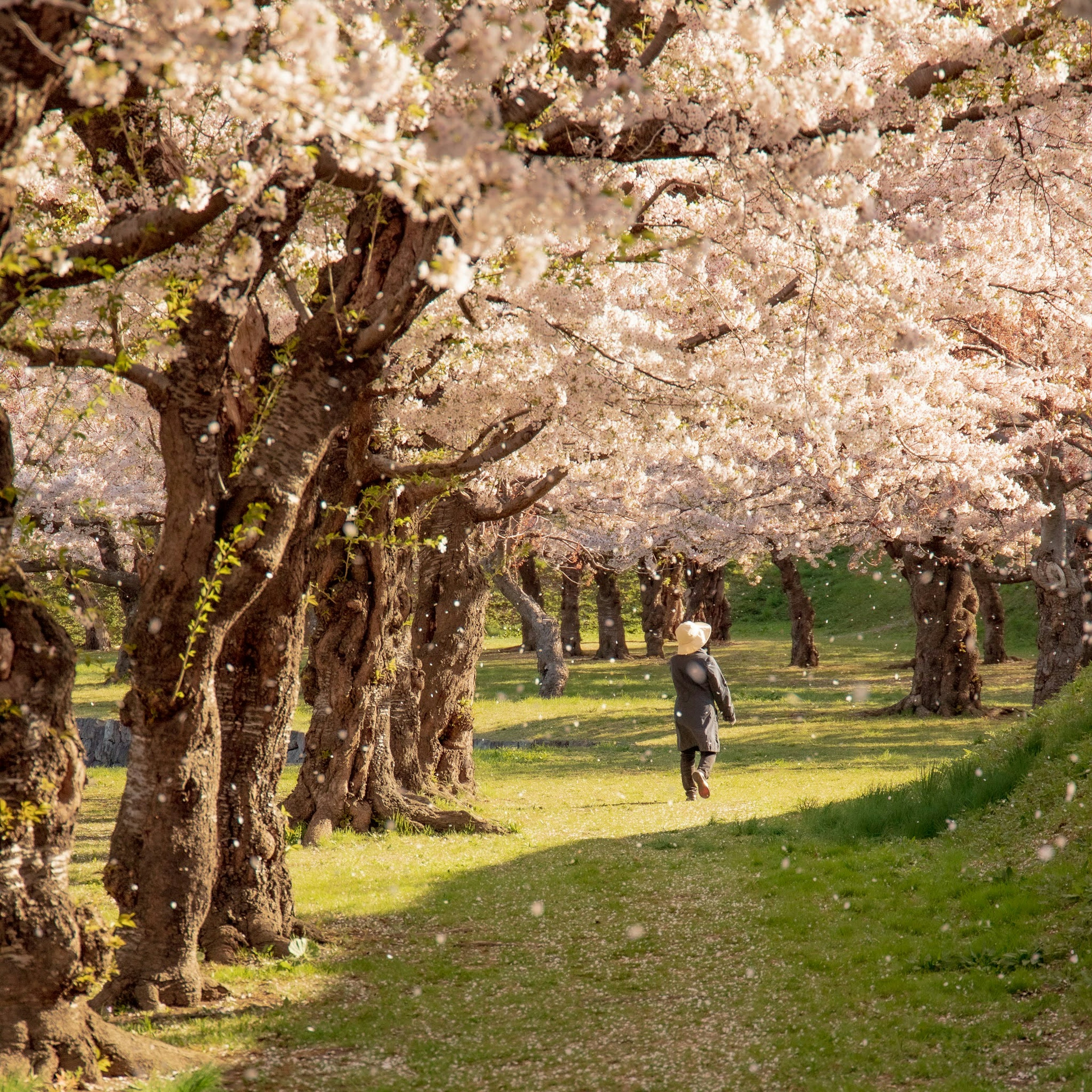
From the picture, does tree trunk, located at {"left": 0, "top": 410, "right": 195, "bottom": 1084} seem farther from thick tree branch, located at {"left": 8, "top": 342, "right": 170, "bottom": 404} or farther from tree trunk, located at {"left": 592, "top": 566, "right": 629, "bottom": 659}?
tree trunk, located at {"left": 592, "top": 566, "right": 629, "bottom": 659}

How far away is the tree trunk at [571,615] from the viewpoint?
43.1 m

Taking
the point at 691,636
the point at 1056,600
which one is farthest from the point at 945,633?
the point at 691,636

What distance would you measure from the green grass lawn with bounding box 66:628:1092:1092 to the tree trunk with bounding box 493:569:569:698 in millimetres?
14548

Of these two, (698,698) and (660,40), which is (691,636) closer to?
(698,698)

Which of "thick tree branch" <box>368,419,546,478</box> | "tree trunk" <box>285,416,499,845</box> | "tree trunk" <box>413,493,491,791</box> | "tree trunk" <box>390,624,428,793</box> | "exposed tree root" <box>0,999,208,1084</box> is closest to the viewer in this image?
"exposed tree root" <box>0,999,208,1084</box>

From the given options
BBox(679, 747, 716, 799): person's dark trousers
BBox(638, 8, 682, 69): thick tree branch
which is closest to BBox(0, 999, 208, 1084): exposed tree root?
BBox(638, 8, 682, 69): thick tree branch

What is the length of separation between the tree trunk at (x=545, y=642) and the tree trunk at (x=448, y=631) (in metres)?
14.1

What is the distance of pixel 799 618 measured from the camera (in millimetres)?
38094

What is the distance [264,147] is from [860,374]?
31.4ft

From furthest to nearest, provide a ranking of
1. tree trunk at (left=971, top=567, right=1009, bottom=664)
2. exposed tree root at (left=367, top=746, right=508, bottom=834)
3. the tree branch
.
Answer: tree trunk at (left=971, top=567, right=1009, bottom=664) → exposed tree root at (left=367, top=746, right=508, bottom=834) → the tree branch

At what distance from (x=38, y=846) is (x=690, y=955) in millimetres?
4840

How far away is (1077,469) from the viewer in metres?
23.5

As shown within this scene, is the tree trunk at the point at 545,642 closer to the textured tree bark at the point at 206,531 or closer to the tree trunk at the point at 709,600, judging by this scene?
the tree trunk at the point at 709,600

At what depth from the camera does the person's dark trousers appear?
14547 mm
